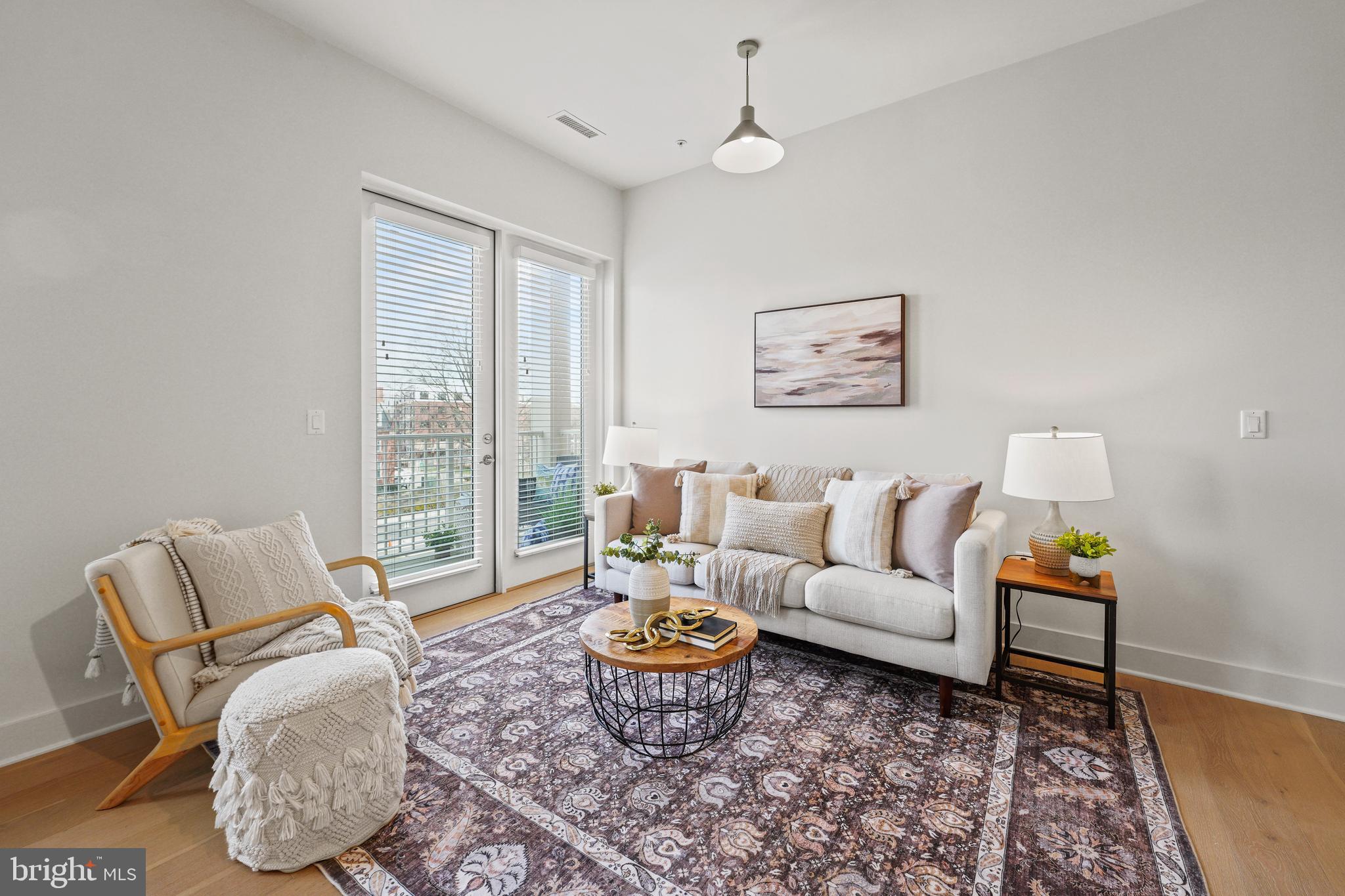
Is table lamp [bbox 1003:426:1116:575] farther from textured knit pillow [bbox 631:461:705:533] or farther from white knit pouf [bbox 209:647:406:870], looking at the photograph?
white knit pouf [bbox 209:647:406:870]

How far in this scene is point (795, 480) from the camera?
3246 millimetres

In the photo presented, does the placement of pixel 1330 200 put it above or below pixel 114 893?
above

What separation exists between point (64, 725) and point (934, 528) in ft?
11.4

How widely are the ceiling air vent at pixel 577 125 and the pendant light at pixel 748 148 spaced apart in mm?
1139

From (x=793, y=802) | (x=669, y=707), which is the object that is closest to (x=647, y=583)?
(x=669, y=707)

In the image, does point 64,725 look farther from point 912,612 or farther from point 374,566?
point 912,612

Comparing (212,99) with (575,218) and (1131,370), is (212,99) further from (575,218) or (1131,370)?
(1131,370)

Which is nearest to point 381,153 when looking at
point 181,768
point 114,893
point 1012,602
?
point 181,768

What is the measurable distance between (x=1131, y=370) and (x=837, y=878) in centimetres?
254

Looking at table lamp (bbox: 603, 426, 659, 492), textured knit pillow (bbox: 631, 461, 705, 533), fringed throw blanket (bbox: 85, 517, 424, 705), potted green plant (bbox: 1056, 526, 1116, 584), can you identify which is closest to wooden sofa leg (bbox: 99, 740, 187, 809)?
fringed throw blanket (bbox: 85, 517, 424, 705)

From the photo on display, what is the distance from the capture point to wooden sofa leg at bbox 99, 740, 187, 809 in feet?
5.55

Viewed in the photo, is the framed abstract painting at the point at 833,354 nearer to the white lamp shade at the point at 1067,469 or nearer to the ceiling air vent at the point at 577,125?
the white lamp shade at the point at 1067,469

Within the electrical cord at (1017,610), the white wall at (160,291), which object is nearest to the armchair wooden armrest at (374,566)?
A: the white wall at (160,291)

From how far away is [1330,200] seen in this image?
2.27 m
